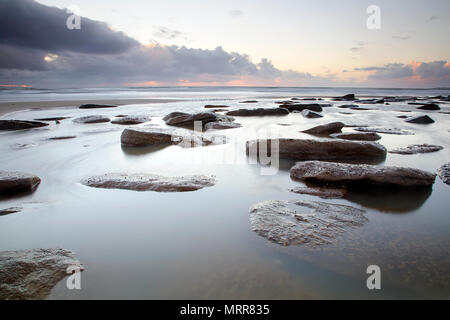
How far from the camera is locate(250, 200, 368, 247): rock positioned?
1.33 metres

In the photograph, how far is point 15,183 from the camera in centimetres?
194

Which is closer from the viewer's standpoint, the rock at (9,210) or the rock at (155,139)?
the rock at (9,210)

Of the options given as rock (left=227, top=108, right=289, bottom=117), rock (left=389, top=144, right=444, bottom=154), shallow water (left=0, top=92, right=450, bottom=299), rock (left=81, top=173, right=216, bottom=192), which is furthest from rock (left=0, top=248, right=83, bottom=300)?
rock (left=227, top=108, right=289, bottom=117)

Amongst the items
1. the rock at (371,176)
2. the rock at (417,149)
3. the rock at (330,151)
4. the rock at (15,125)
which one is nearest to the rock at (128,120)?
the rock at (15,125)

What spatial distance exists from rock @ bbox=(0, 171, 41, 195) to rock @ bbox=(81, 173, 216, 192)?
348 millimetres

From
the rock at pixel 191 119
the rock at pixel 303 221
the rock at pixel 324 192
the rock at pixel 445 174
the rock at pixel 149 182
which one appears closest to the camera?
the rock at pixel 303 221

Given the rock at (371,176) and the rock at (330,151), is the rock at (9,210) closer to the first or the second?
the rock at (371,176)

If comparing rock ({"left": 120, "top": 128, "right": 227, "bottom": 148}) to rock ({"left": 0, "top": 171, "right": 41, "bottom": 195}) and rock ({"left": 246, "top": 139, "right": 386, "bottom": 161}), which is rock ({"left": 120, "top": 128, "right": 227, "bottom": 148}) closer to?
rock ({"left": 246, "top": 139, "right": 386, "bottom": 161})

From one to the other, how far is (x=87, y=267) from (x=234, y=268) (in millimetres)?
619

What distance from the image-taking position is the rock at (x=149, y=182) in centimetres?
199

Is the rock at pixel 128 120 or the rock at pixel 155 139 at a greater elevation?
the rock at pixel 128 120

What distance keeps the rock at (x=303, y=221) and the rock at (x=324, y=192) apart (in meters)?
0.16

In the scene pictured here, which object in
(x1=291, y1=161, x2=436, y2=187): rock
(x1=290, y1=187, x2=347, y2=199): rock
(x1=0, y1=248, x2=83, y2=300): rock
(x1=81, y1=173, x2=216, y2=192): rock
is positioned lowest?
(x1=0, y1=248, x2=83, y2=300): rock
